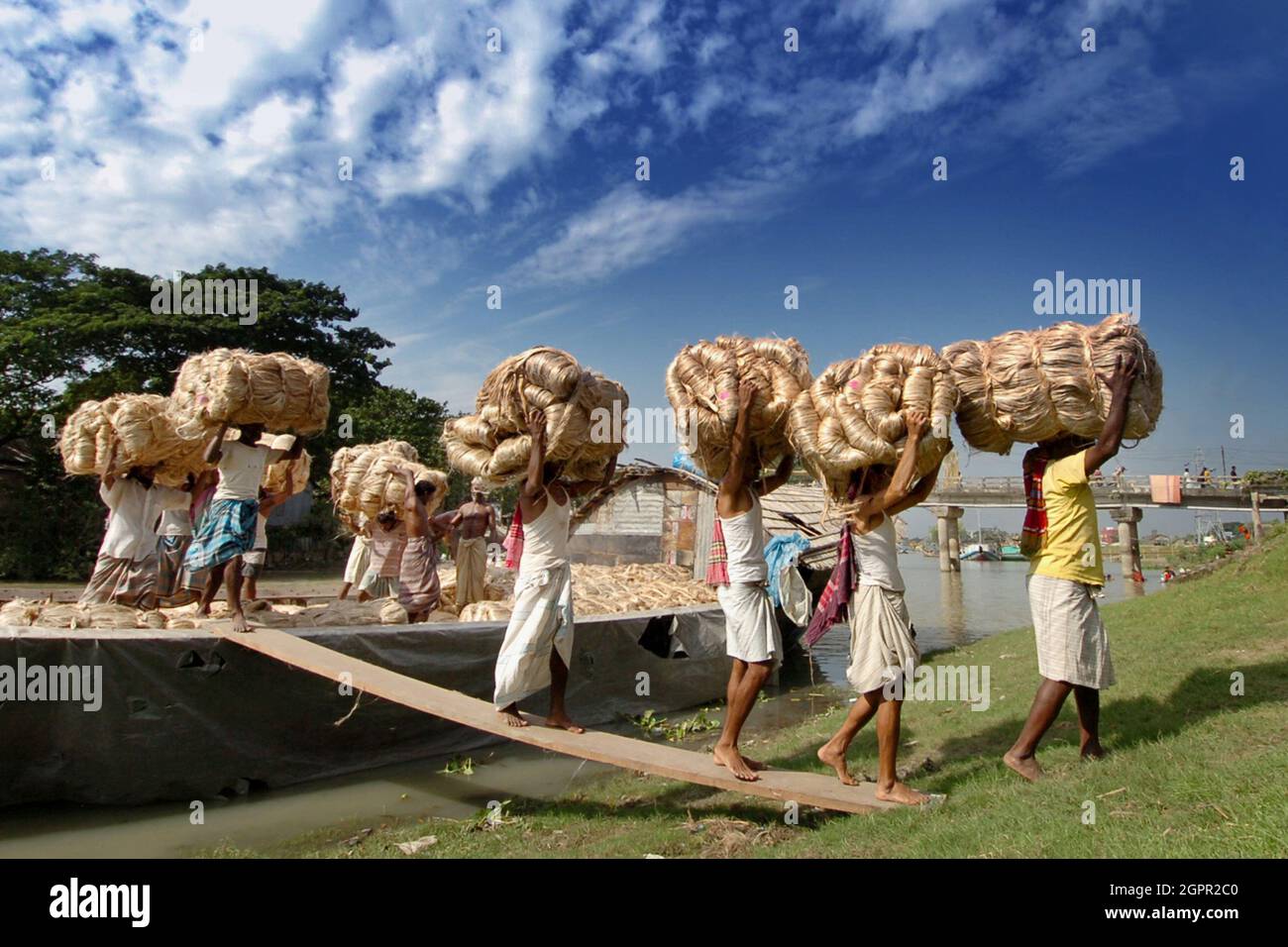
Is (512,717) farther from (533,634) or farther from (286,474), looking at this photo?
(286,474)

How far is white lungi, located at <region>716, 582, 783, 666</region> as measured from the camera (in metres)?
4.09

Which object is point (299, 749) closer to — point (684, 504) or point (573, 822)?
point (573, 822)

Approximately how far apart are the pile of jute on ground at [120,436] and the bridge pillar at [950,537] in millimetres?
34728

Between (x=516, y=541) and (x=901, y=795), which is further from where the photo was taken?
(x=516, y=541)

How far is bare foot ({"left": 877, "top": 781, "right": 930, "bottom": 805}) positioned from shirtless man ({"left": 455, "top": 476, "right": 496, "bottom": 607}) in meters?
6.00

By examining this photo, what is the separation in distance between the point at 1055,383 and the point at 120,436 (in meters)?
7.22

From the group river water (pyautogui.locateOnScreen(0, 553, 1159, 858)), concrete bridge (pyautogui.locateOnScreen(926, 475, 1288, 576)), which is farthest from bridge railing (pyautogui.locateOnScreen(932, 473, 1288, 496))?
river water (pyautogui.locateOnScreen(0, 553, 1159, 858))

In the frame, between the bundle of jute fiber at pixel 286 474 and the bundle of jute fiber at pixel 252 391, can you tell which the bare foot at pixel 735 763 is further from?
the bundle of jute fiber at pixel 286 474

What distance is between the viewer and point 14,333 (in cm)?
2050

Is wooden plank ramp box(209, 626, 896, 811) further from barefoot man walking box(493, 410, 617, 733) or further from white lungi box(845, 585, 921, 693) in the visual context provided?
white lungi box(845, 585, 921, 693)

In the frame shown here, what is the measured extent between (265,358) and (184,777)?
3054mm

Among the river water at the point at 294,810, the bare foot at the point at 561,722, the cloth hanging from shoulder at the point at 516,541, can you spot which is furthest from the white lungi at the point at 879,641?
the river water at the point at 294,810

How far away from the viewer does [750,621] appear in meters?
4.11

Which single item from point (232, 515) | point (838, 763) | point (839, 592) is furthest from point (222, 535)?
point (838, 763)
